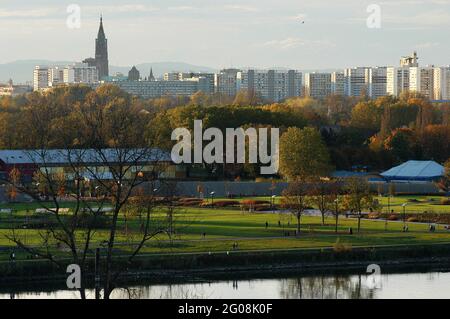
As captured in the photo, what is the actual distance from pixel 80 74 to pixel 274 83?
104ft

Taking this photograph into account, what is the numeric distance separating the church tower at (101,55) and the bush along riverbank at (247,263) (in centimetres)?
15014

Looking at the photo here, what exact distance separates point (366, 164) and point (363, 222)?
23832 millimetres

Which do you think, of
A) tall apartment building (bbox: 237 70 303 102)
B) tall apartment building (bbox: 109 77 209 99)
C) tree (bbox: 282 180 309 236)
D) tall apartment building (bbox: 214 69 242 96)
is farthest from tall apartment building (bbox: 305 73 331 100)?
tree (bbox: 282 180 309 236)

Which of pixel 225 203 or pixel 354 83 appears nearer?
pixel 225 203

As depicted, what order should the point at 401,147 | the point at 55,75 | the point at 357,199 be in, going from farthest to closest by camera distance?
the point at 55,75, the point at 401,147, the point at 357,199

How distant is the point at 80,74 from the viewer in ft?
584

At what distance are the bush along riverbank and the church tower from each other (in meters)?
150

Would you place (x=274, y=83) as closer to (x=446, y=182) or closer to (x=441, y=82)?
(x=441, y=82)

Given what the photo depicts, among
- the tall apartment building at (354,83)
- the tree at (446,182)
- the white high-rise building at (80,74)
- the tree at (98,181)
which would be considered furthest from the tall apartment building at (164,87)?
the tree at (98,181)

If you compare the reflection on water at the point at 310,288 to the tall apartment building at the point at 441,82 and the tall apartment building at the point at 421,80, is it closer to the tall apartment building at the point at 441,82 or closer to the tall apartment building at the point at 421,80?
the tall apartment building at the point at 421,80

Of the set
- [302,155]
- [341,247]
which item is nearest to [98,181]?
[341,247]

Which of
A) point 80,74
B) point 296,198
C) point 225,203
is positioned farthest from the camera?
point 80,74

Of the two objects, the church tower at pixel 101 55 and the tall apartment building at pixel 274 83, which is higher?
the church tower at pixel 101 55

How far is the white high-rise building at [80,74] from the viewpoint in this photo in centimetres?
17700
